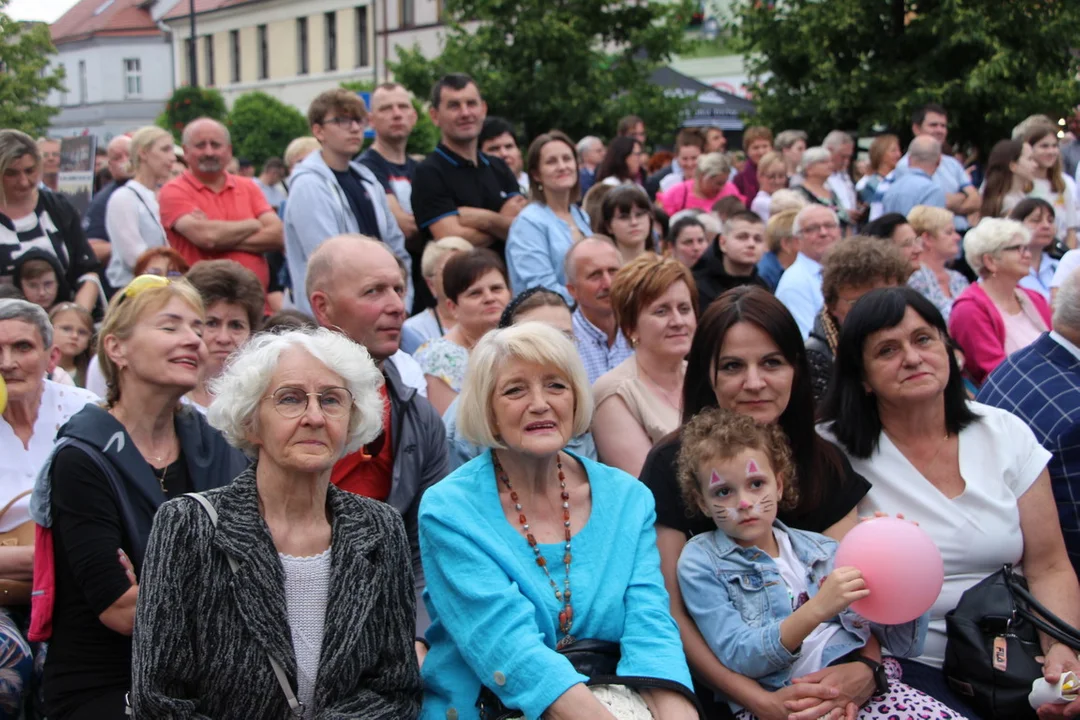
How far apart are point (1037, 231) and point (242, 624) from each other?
23.0 feet

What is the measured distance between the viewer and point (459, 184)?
7.08m

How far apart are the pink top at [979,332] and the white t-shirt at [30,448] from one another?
15.9ft

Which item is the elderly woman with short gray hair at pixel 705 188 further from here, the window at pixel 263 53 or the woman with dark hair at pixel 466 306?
the window at pixel 263 53

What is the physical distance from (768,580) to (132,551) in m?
1.90

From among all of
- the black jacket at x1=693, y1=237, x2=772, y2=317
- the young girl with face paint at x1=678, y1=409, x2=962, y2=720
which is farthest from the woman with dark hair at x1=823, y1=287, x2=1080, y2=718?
the black jacket at x1=693, y1=237, x2=772, y2=317

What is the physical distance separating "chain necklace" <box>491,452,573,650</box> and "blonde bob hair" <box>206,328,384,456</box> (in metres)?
0.41

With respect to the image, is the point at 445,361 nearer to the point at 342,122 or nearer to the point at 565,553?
the point at 565,553

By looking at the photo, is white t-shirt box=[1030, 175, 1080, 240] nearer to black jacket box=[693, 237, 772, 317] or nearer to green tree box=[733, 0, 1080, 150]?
black jacket box=[693, 237, 772, 317]

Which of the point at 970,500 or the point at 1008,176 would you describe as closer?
the point at 970,500

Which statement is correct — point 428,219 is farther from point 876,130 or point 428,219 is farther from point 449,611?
point 876,130

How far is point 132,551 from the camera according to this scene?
329cm

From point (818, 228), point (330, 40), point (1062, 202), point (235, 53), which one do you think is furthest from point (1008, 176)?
point (235, 53)

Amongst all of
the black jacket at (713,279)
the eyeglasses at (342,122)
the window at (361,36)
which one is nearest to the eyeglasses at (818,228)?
the black jacket at (713,279)

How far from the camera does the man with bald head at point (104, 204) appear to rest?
26.8ft
